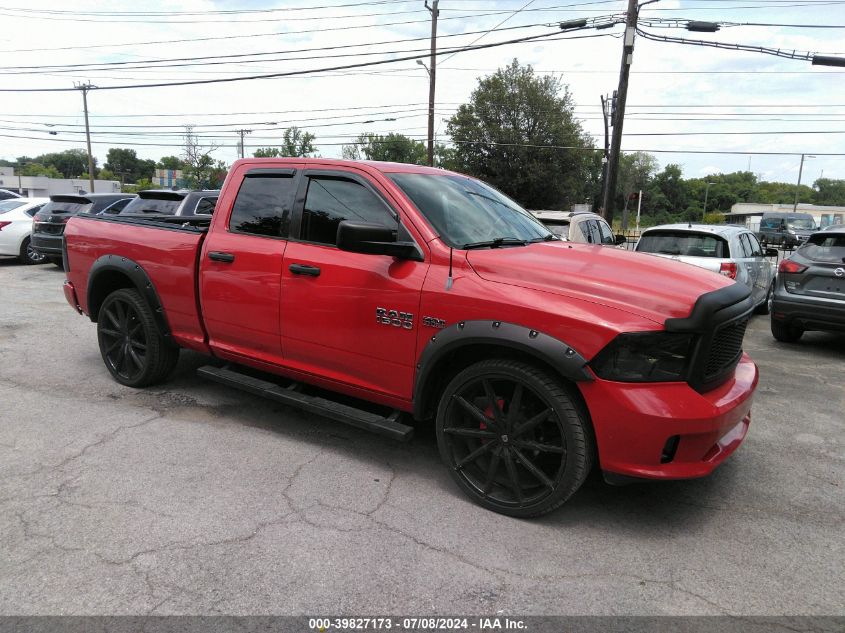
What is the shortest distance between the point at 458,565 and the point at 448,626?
16.0 inches

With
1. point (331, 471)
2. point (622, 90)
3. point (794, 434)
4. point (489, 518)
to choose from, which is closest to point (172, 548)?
point (331, 471)

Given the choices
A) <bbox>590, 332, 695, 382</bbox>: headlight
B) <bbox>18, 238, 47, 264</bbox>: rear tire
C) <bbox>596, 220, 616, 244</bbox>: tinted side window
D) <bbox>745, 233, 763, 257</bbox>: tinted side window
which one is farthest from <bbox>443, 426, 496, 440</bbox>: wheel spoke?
<bbox>18, 238, 47, 264</bbox>: rear tire

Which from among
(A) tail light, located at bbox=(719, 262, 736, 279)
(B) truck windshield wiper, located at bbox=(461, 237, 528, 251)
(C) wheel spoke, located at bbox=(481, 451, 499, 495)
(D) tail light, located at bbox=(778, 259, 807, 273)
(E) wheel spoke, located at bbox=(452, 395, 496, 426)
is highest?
(B) truck windshield wiper, located at bbox=(461, 237, 528, 251)

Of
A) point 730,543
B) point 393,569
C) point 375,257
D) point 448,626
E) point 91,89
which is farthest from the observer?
point 91,89

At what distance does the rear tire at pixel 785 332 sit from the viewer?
310 inches

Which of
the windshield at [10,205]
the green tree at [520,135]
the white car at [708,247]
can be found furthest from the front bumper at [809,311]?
the green tree at [520,135]

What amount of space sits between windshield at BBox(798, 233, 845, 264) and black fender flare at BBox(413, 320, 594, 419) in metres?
6.19

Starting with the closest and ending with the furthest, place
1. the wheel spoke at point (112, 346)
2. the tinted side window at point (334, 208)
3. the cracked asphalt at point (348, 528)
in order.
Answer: the cracked asphalt at point (348, 528)
the tinted side window at point (334, 208)
the wheel spoke at point (112, 346)

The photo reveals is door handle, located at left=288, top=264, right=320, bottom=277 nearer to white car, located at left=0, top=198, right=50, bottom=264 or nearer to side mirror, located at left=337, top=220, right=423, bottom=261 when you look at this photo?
side mirror, located at left=337, top=220, right=423, bottom=261

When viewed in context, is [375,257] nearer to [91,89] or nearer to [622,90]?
[622,90]

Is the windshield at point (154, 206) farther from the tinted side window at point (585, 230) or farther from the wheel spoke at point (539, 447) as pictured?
Result: the wheel spoke at point (539, 447)

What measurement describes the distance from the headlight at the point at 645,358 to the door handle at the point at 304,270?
1855 mm

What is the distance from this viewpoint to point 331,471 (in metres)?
3.70

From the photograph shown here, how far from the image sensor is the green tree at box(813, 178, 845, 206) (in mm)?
110312
